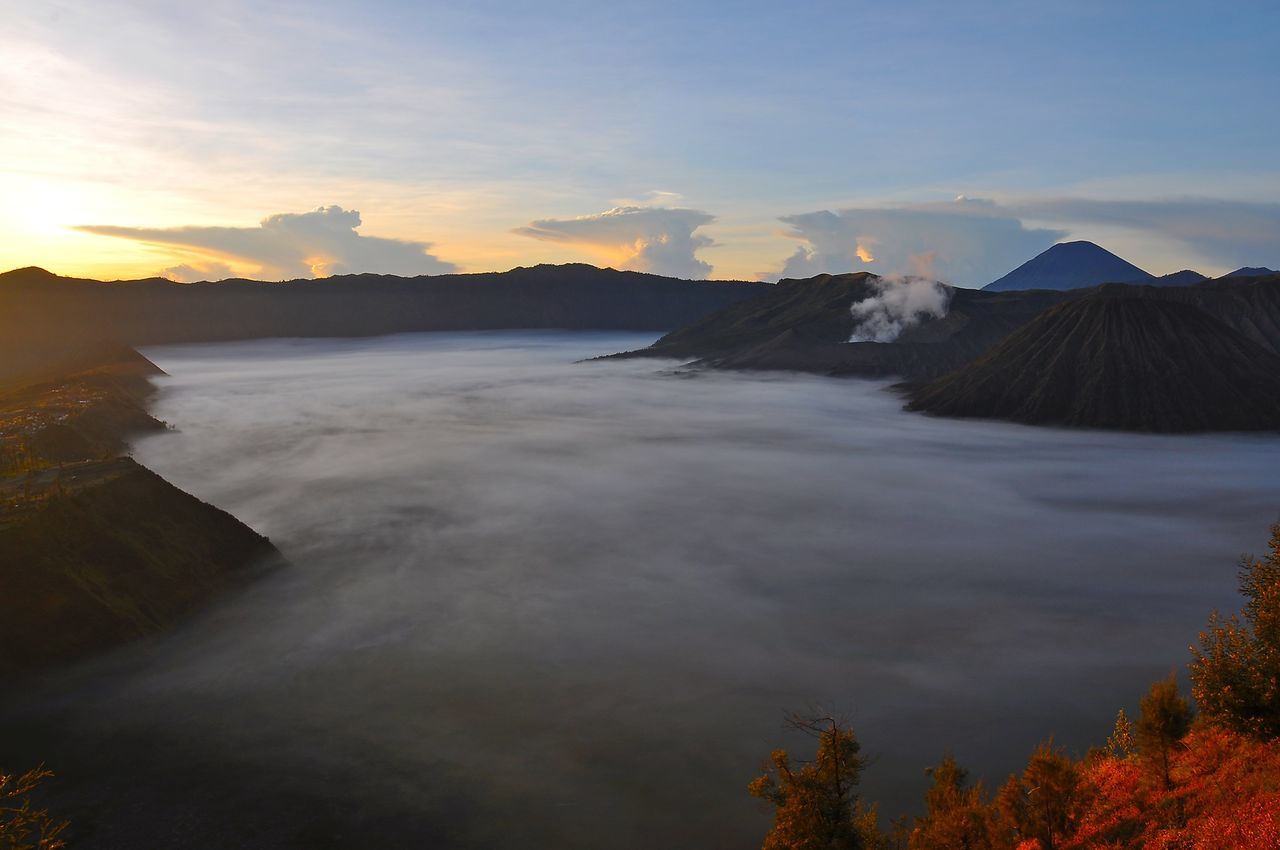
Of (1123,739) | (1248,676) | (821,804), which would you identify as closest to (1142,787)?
(1248,676)

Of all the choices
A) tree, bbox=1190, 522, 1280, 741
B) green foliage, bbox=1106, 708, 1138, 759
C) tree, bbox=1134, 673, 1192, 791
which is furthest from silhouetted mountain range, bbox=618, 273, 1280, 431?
tree, bbox=1134, 673, 1192, 791

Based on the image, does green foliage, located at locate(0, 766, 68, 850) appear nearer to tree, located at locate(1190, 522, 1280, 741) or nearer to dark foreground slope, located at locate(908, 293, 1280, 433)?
tree, located at locate(1190, 522, 1280, 741)

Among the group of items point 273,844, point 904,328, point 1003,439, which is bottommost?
point 273,844

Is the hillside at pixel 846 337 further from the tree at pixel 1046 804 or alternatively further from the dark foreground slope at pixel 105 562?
the tree at pixel 1046 804

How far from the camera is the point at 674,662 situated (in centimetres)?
3394

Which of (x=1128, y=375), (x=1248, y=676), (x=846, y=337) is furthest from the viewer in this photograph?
(x=846, y=337)

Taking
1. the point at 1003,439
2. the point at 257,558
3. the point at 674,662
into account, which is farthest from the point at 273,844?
the point at 1003,439

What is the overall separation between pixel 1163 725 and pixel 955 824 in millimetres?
5997

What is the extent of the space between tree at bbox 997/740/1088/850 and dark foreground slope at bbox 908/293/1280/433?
316ft

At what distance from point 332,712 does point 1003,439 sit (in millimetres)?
88425

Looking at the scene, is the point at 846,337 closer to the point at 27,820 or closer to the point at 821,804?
the point at 821,804

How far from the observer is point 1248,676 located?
19.2 meters

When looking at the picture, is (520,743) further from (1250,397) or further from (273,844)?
(1250,397)

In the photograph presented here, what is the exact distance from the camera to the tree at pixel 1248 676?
61.6 ft
